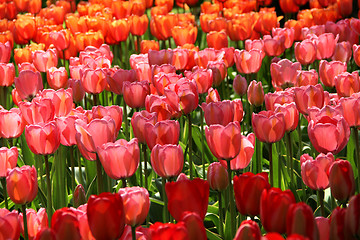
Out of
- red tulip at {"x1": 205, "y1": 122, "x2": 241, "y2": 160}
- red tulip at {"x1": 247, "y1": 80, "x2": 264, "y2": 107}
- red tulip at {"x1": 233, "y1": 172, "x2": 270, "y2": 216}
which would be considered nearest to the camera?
red tulip at {"x1": 233, "y1": 172, "x2": 270, "y2": 216}

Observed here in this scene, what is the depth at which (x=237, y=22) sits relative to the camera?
14.0 feet

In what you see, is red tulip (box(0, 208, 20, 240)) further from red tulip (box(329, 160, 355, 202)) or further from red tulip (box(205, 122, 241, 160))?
red tulip (box(329, 160, 355, 202))

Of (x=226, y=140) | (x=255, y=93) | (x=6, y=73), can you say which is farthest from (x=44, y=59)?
(x=226, y=140)

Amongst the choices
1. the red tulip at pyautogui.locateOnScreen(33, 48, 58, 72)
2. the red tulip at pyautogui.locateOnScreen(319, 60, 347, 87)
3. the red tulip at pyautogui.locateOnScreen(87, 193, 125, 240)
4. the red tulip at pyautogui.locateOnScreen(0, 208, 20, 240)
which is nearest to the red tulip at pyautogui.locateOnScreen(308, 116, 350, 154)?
the red tulip at pyautogui.locateOnScreen(87, 193, 125, 240)

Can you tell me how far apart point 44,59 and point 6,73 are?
329mm

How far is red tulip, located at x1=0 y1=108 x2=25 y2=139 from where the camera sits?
2564 mm

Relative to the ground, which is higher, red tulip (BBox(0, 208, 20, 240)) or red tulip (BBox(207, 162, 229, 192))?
red tulip (BBox(0, 208, 20, 240))

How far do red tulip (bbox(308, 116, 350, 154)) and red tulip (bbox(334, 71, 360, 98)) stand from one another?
64cm

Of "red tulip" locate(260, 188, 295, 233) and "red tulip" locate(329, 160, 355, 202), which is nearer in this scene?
"red tulip" locate(260, 188, 295, 233)

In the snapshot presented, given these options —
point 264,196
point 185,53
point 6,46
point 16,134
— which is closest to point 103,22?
point 6,46

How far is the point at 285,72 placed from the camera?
3.16 m

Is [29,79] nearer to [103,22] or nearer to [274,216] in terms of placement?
[103,22]

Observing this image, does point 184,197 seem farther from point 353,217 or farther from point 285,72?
point 285,72

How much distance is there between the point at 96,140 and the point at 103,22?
2.42 m
